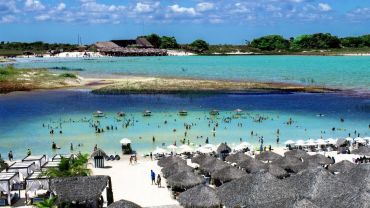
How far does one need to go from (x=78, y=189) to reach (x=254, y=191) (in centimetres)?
796

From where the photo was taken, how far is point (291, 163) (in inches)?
1197

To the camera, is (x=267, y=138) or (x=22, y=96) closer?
(x=267, y=138)

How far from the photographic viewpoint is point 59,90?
79.9 m

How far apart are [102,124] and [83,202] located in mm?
27374

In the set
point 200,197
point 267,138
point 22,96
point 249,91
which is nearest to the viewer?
point 200,197

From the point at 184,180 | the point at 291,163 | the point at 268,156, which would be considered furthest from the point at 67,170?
the point at 268,156

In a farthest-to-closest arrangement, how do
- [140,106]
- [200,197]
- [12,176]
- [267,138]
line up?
[140,106] < [267,138] < [12,176] < [200,197]

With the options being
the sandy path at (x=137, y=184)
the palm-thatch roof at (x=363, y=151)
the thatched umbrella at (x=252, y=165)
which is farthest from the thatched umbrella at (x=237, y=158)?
the palm-thatch roof at (x=363, y=151)

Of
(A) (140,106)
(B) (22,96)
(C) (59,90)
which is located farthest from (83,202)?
(C) (59,90)

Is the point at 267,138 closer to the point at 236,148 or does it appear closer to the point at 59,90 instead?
the point at 236,148

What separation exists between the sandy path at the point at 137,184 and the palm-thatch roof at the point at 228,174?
283 centimetres

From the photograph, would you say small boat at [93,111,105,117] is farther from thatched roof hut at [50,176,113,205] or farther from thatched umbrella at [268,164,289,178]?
thatched roof hut at [50,176,113,205]

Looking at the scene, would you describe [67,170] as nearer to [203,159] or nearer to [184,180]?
[184,180]

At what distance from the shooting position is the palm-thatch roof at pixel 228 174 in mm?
27688
